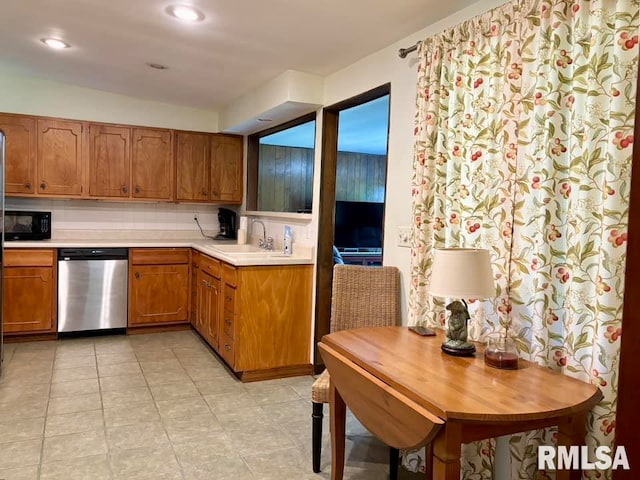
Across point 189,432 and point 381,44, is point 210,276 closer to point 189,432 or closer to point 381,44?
point 189,432

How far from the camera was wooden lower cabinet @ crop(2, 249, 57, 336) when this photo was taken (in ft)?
A: 13.9

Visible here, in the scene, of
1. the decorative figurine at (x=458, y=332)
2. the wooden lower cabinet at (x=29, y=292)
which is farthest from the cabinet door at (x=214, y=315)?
the decorative figurine at (x=458, y=332)

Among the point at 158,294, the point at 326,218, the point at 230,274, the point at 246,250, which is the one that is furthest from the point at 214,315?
the point at 326,218

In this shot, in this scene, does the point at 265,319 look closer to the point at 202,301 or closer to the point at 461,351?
the point at 202,301

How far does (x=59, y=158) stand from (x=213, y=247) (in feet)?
5.76

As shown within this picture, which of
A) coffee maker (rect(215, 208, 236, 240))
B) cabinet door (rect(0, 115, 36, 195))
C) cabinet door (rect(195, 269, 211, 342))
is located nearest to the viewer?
cabinet door (rect(195, 269, 211, 342))

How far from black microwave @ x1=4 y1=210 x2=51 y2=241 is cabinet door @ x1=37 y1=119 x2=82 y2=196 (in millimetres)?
240

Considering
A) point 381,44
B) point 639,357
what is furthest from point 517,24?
point 639,357

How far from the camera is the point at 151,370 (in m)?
3.74

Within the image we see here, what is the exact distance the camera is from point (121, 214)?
5133 mm

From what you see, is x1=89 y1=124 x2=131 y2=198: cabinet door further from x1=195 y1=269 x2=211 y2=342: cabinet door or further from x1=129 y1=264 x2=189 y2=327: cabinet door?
x1=195 y1=269 x2=211 y2=342: cabinet door

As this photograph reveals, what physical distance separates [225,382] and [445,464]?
2.39 m

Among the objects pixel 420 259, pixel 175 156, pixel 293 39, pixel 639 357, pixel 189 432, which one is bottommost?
pixel 189 432

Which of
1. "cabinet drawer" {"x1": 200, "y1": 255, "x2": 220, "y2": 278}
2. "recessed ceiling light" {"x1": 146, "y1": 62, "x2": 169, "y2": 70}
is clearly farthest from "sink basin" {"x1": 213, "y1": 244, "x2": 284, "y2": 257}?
"recessed ceiling light" {"x1": 146, "y1": 62, "x2": 169, "y2": 70}
